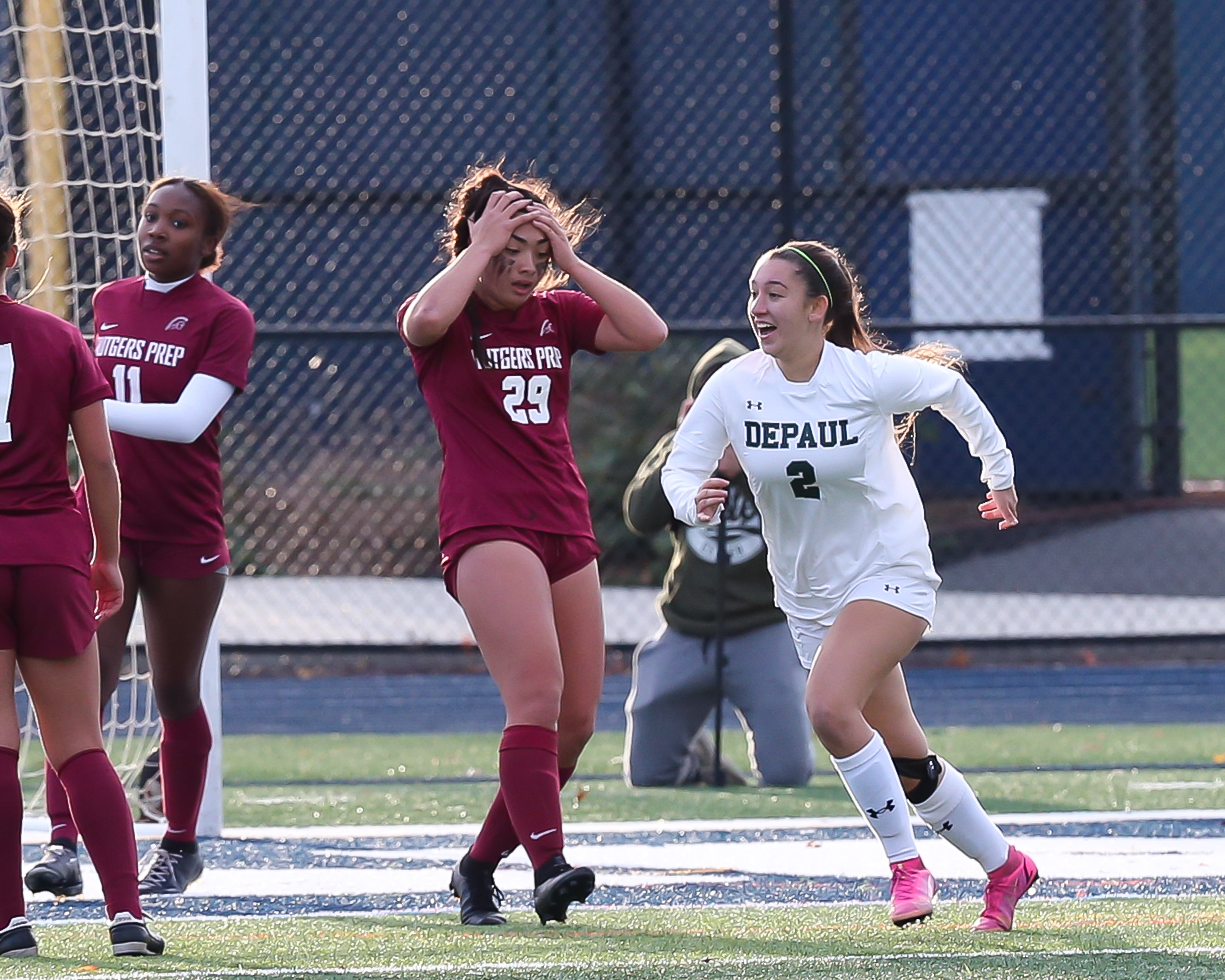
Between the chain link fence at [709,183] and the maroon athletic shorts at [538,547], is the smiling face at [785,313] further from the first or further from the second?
the chain link fence at [709,183]

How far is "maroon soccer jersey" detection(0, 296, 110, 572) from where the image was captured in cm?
411

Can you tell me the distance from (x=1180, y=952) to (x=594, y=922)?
4.55 feet

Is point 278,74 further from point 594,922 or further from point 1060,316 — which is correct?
point 594,922

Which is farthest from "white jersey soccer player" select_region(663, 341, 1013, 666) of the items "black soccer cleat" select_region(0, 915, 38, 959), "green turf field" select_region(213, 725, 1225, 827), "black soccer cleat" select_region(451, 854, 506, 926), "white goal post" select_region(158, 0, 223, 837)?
"white goal post" select_region(158, 0, 223, 837)

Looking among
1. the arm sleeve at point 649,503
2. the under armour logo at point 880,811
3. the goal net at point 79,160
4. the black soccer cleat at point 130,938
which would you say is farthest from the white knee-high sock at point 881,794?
the goal net at point 79,160

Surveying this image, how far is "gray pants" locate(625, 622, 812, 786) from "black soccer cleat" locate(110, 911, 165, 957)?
324 centimetres

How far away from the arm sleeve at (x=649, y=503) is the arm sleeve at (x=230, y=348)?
204cm

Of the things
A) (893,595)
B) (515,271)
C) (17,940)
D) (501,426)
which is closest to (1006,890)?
(893,595)

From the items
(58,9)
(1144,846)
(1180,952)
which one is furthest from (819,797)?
(58,9)

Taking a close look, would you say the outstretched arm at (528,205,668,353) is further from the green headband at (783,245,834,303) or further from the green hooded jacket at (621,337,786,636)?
the green hooded jacket at (621,337,786,636)

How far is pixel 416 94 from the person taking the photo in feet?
48.5

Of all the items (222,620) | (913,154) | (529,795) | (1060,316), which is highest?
(913,154)

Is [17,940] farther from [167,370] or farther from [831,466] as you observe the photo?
[831,466]

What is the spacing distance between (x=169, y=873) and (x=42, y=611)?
140 cm
